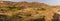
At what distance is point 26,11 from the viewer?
1.42 metres

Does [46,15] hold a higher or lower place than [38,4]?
lower

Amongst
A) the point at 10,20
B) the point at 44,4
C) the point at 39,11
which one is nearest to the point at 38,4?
the point at 44,4

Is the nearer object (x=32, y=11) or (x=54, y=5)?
(x=32, y=11)

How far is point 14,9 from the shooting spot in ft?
4.79

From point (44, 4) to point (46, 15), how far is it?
0.28 m

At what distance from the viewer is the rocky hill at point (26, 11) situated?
1.37m

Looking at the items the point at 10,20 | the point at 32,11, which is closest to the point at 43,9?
the point at 32,11

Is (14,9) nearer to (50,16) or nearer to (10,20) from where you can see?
(10,20)

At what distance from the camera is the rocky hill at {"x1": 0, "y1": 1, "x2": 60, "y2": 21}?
1.37 metres

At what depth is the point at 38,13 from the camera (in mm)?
1435

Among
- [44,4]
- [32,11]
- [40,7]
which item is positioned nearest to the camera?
Result: [32,11]

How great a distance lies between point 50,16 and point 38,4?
0.80 ft

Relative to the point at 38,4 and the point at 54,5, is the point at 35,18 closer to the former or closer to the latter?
the point at 38,4

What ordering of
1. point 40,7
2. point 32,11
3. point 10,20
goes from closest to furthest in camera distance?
1. point 10,20
2. point 32,11
3. point 40,7
